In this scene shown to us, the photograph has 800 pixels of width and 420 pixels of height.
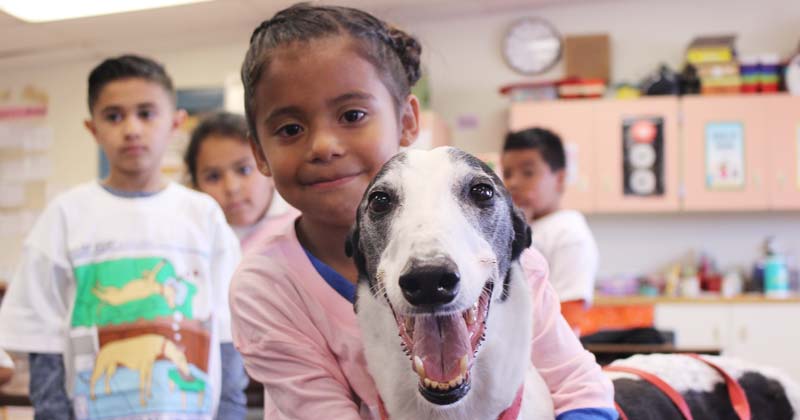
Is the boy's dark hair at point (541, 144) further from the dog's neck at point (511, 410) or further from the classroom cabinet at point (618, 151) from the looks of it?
the classroom cabinet at point (618, 151)

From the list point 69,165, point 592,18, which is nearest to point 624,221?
point 592,18

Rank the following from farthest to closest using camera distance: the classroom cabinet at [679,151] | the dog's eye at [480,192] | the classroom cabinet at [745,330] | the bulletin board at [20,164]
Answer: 1. the bulletin board at [20,164]
2. the classroom cabinet at [679,151]
3. the classroom cabinet at [745,330]
4. the dog's eye at [480,192]

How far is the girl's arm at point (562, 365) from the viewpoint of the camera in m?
1.27

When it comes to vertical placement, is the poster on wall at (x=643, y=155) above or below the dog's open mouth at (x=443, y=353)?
above

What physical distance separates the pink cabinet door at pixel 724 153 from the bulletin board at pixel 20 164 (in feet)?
19.2

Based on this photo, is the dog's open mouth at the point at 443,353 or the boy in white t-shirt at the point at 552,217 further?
the boy in white t-shirt at the point at 552,217

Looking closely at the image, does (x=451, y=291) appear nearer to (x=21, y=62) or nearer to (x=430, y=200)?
(x=430, y=200)

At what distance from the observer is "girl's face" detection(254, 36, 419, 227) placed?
1.26 m

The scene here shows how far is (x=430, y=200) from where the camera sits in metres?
1.06

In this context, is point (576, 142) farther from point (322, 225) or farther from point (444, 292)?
point (444, 292)

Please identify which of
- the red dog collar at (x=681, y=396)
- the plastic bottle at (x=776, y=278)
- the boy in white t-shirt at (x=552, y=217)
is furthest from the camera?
the plastic bottle at (x=776, y=278)

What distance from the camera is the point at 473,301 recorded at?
3.19 ft

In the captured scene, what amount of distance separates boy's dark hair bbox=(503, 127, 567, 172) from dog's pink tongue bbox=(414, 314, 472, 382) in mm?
2105

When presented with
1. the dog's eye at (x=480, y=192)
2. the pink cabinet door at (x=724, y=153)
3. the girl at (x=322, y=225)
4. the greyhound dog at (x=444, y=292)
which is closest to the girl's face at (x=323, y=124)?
the girl at (x=322, y=225)
